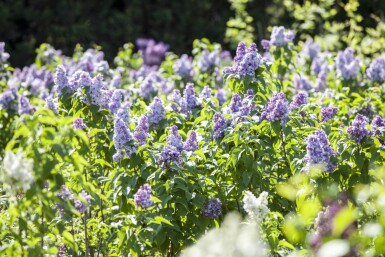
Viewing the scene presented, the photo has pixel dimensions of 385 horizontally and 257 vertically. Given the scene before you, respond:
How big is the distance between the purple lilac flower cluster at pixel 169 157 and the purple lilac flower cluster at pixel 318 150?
0.61 meters

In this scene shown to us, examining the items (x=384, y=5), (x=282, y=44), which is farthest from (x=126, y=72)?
(x=384, y=5)

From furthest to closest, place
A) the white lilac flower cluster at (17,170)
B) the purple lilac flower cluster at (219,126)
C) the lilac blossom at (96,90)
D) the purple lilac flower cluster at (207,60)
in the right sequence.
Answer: the purple lilac flower cluster at (207,60), the lilac blossom at (96,90), the purple lilac flower cluster at (219,126), the white lilac flower cluster at (17,170)

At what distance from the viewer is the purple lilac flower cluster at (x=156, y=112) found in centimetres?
419

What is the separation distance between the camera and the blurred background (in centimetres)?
1055

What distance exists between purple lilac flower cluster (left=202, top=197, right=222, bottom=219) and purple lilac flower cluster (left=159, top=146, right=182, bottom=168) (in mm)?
262

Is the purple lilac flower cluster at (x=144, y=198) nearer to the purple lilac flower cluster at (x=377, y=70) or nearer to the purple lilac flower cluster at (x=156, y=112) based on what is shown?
the purple lilac flower cluster at (x=156, y=112)

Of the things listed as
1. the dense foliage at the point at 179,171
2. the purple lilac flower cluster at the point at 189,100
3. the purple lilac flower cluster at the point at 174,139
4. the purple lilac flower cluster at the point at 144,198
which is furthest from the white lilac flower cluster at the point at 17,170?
the purple lilac flower cluster at the point at 189,100

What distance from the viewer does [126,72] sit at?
725 cm

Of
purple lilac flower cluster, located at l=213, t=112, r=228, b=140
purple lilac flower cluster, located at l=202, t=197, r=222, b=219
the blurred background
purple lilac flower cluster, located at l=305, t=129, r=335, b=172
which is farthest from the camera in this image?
the blurred background

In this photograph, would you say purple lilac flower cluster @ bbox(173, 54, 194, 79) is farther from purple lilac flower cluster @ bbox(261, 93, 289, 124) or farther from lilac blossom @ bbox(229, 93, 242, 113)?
purple lilac flower cluster @ bbox(261, 93, 289, 124)

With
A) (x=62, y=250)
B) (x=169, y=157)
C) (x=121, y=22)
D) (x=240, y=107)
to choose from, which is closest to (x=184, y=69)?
(x=240, y=107)

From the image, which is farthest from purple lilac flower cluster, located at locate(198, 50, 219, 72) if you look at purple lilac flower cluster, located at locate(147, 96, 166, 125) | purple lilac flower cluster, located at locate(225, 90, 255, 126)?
purple lilac flower cluster, located at locate(225, 90, 255, 126)

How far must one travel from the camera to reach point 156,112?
13.8 ft

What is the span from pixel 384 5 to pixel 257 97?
6636mm
